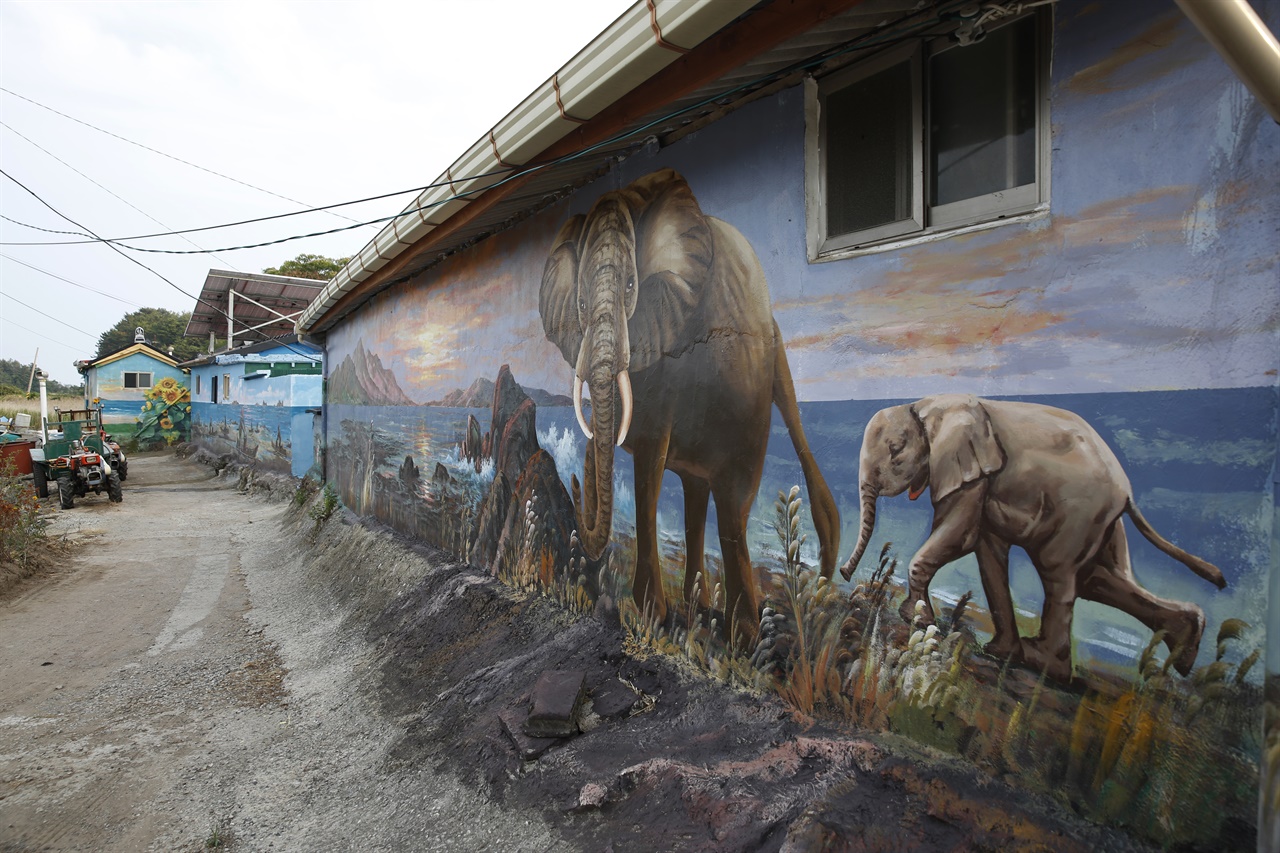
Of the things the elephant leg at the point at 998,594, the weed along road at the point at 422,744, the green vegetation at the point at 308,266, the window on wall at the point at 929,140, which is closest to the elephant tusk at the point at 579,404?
the weed along road at the point at 422,744

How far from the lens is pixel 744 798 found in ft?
8.72

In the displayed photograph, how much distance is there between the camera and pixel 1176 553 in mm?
1987

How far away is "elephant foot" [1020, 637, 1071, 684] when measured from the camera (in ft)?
7.25

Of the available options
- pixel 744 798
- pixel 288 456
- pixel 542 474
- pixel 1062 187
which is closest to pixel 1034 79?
pixel 1062 187

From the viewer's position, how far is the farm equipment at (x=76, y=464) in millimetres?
16750

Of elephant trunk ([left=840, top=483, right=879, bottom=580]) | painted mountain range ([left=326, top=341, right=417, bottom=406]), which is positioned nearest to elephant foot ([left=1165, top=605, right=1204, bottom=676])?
elephant trunk ([left=840, top=483, right=879, bottom=580])

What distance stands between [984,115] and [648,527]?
2.76 metres

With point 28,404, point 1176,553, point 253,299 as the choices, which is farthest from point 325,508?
point 28,404

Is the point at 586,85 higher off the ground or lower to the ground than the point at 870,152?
higher

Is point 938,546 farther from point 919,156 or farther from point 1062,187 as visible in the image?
point 919,156

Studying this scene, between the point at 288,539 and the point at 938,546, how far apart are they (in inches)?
485

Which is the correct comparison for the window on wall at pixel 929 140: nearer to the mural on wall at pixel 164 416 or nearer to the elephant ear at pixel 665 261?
the elephant ear at pixel 665 261

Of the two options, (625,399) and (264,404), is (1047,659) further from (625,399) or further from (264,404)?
(264,404)

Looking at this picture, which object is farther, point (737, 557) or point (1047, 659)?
point (737, 557)
